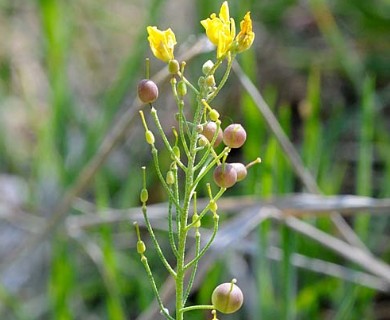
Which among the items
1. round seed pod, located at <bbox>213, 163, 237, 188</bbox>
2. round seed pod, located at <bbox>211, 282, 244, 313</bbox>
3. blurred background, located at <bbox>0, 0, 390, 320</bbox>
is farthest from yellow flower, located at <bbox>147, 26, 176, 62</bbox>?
blurred background, located at <bbox>0, 0, 390, 320</bbox>

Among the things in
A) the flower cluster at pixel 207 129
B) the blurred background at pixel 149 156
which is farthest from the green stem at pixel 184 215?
the blurred background at pixel 149 156

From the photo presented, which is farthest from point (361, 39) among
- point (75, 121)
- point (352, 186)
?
point (75, 121)

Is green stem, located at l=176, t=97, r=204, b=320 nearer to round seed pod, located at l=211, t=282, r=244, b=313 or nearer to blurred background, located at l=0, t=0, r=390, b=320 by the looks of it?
round seed pod, located at l=211, t=282, r=244, b=313

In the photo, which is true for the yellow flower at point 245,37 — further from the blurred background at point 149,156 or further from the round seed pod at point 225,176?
the blurred background at point 149,156

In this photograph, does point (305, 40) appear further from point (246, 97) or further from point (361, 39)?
point (246, 97)

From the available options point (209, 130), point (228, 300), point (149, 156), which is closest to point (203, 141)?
point (209, 130)

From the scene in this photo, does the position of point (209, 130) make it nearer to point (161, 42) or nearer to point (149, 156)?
point (161, 42)
